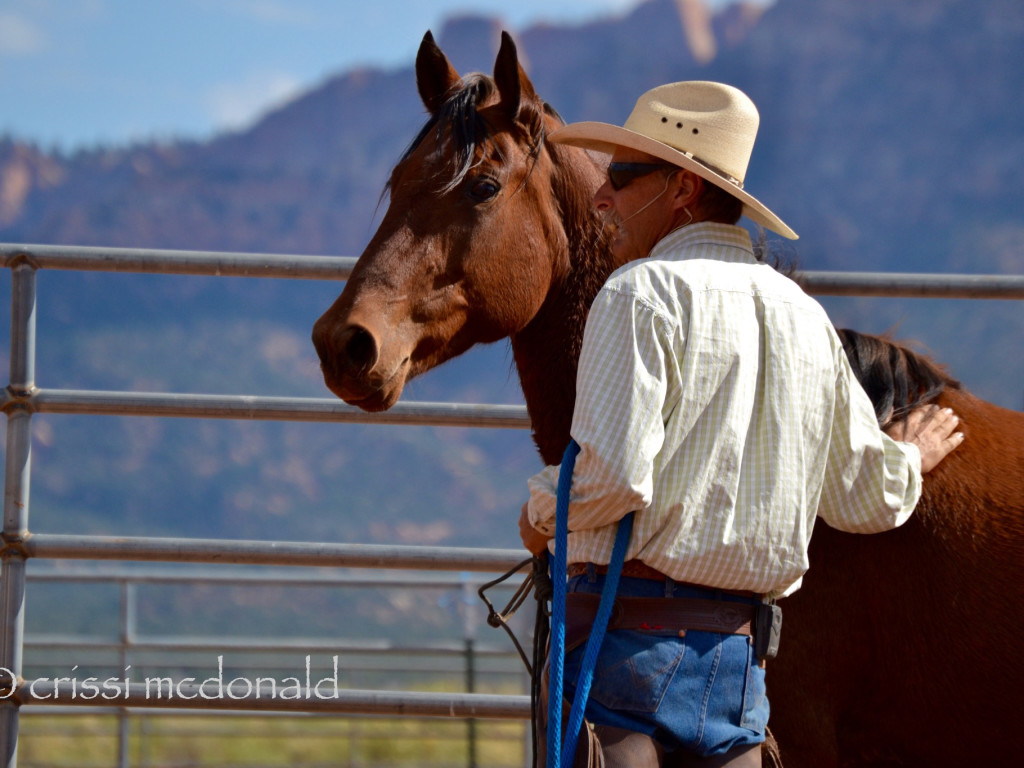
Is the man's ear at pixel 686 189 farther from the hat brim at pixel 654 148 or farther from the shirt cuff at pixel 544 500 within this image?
the shirt cuff at pixel 544 500

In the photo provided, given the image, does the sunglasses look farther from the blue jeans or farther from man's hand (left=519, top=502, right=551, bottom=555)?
the blue jeans

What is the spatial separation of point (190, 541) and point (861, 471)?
6.50ft

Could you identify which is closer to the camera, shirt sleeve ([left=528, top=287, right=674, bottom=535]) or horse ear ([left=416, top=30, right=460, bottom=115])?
shirt sleeve ([left=528, top=287, right=674, bottom=535])

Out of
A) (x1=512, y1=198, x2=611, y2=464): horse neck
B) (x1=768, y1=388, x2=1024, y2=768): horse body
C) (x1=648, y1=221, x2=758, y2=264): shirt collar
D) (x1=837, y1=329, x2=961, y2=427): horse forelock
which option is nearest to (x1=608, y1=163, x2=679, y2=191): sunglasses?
(x1=648, y1=221, x2=758, y2=264): shirt collar

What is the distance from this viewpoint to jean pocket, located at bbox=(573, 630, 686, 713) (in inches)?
71.4

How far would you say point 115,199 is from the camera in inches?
3521

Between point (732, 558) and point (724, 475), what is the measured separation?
5.5 inches

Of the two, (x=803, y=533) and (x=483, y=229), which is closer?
(x=803, y=533)

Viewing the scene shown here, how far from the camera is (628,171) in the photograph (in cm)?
214

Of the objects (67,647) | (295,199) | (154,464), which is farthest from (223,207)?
(67,647)

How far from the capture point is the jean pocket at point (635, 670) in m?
1.81

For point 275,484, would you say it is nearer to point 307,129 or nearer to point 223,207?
point 223,207

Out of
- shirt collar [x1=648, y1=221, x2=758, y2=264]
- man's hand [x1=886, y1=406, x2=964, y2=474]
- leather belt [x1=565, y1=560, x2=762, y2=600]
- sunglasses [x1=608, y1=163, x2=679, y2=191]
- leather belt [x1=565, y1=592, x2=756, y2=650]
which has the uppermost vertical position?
sunglasses [x1=608, y1=163, x2=679, y2=191]

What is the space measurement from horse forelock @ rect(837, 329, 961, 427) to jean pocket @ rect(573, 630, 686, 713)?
1.02m
